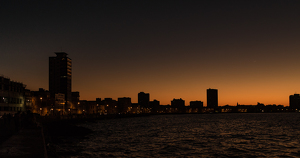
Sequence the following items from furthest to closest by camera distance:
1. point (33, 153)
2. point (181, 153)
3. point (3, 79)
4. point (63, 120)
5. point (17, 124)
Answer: point (3, 79)
point (63, 120)
point (181, 153)
point (17, 124)
point (33, 153)

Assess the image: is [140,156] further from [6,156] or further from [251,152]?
[6,156]

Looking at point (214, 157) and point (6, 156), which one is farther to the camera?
point (214, 157)

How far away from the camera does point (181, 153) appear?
112ft

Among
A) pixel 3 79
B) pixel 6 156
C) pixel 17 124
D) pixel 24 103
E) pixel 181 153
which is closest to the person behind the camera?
pixel 6 156

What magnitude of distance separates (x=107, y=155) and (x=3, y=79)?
89864mm

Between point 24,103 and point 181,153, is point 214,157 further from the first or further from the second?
point 24,103

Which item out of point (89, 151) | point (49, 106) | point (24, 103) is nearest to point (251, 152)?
point (89, 151)

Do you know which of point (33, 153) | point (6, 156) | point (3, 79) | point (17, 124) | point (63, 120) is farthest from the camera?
point (3, 79)

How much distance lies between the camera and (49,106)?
152750 mm

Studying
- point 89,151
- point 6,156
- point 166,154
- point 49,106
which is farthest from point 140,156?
point 49,106

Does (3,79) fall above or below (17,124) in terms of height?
above

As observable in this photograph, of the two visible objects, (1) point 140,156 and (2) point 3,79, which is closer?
(1) point 140,156

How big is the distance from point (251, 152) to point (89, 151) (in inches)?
788

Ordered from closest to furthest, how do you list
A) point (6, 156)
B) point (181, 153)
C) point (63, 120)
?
point (6, 156)
point (181, 153)
point (63, 120)
